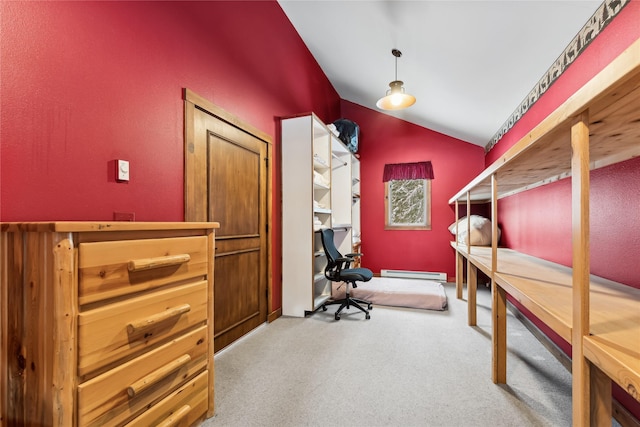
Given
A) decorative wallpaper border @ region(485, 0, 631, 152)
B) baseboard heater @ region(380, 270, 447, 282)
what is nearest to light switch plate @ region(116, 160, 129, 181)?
Result: decorative wallpaper border @ region(485, 0, 631, 152)

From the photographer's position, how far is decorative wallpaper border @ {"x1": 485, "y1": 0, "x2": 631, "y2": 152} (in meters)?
1.57

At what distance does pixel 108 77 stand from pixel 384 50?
2.77 metres

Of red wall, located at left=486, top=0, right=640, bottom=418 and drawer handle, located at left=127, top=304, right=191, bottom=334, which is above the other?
red wall, located at left=486, top=0, right=640, bottom=418

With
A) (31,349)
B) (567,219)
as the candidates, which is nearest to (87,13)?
(31,349)

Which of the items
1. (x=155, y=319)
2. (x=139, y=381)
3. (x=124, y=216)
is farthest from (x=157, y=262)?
(x=124, y=216)

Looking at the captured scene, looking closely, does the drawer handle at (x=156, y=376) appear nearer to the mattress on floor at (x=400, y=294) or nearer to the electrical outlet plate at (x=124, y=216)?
the electrical outlet plate at (x=124, y=216)

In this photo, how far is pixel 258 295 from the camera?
9.12ft

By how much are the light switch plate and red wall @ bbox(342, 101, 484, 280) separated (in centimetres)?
425

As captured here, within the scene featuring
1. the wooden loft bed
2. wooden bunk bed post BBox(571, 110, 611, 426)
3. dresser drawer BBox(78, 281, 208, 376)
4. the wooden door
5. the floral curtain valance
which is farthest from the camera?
the floral curtain valance

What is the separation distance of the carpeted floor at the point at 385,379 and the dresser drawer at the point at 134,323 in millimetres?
642

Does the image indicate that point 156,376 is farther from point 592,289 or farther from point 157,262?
point 592,289

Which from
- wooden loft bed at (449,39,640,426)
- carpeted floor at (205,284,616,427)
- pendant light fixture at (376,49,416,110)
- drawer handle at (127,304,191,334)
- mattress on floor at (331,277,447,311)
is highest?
pendant light fixture at (376,49,416,110)

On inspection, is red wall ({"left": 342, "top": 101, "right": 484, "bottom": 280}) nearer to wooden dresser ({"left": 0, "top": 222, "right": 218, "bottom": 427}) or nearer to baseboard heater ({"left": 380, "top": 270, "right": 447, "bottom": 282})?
baseboard heater ({"left": 380, "top": 270, "right": 447, "bottom": 282})

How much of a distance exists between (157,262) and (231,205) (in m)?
1.37
